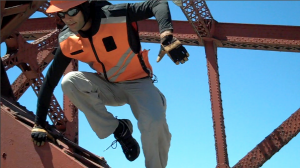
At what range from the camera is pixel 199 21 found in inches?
440

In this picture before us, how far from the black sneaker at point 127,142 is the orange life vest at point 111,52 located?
1.34 ft

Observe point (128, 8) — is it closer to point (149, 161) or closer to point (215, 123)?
point (149, 161)

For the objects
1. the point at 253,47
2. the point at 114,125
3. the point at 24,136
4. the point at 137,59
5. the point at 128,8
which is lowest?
the point at 24,136

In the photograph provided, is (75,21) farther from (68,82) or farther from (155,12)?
(155,12)

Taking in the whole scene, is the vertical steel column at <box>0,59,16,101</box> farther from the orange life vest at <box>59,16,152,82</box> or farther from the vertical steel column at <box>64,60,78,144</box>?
the vertical steel column at <box>64,60,78,144</box>

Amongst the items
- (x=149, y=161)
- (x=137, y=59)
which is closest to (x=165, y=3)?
(x=137, y=59)

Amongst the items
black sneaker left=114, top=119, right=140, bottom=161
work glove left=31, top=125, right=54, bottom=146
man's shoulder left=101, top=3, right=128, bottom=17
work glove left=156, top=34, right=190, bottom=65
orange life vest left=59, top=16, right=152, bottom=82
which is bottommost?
work glove left=31, top=125, right=54, bottom=146

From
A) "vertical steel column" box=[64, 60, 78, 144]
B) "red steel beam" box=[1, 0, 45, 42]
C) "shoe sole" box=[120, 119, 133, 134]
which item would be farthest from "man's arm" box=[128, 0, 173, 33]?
"vertical steel column" box=[64, 60, 78, 144]

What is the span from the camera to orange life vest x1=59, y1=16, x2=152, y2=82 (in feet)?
15.9

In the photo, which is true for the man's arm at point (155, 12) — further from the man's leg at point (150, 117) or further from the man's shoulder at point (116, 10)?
the man's leg at point (150, 117)

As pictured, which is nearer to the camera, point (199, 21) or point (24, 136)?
point (24, 136)

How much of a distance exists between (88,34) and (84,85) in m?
0.42

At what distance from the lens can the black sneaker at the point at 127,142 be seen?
16.8ft

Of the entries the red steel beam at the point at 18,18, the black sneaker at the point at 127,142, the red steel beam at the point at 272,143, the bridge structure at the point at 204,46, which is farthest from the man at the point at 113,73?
the red steel beam at the point at 272,143
